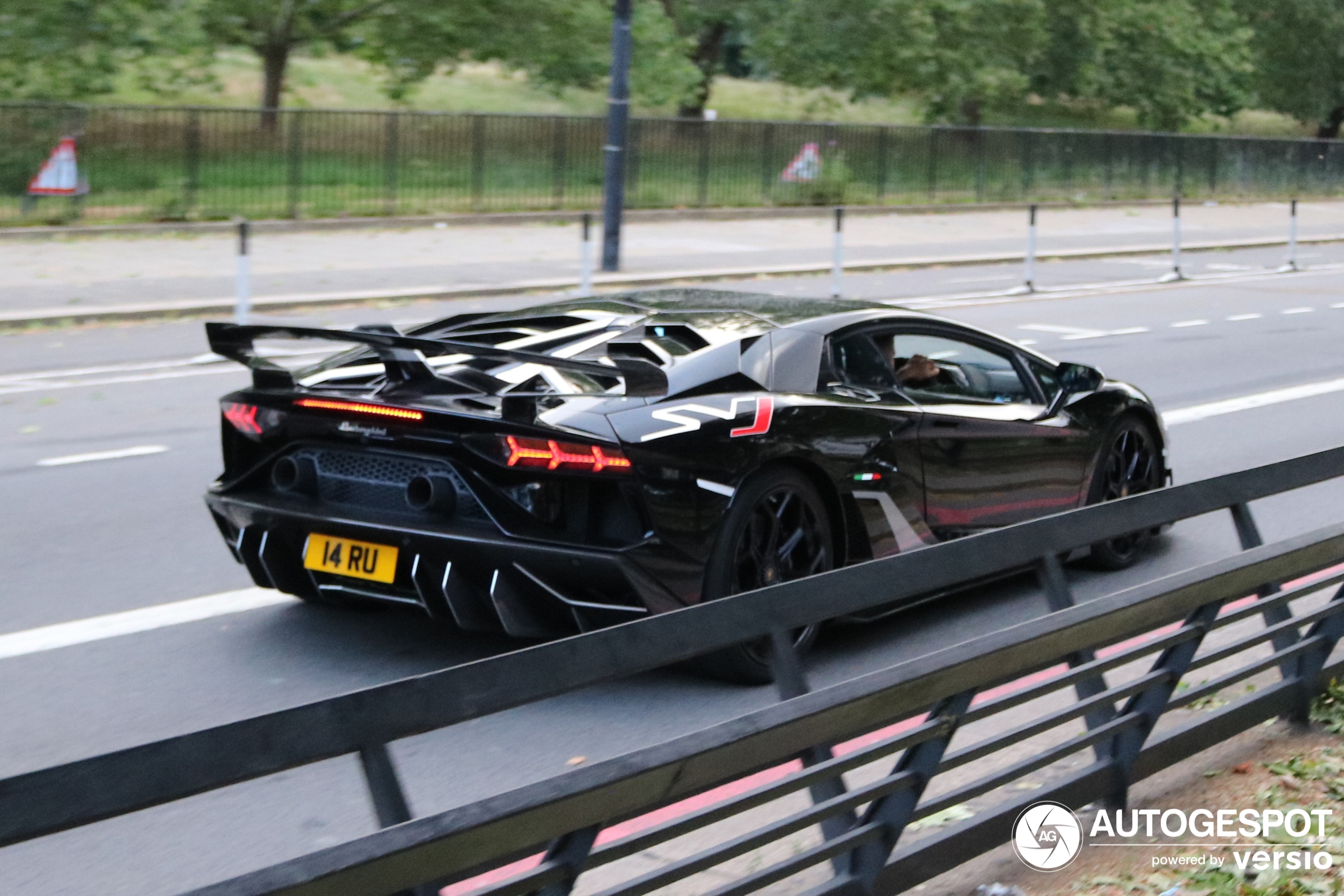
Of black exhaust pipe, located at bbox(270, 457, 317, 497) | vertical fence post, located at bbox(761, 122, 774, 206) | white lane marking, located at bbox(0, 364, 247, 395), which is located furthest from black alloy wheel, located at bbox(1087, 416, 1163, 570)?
vertical fence post, located at bbox(761, 122, 774, 206)

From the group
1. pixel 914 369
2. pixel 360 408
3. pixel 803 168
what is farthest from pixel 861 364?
pixel 803 168

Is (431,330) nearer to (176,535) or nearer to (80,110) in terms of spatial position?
(176,535)

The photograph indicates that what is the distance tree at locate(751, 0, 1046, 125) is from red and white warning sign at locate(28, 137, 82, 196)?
22.6 metres

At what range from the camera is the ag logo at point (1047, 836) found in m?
4.45

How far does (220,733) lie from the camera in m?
2.64

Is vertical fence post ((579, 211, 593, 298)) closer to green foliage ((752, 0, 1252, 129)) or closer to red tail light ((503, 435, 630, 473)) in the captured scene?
red tail light ((503, 435, 630, 473))

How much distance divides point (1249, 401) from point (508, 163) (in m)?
18.7

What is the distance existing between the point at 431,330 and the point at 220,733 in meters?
4.45

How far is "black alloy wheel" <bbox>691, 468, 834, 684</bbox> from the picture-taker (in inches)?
229

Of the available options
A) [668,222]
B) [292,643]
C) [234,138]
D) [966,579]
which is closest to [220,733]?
[966,579]

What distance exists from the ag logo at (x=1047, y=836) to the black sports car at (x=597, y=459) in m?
1.50

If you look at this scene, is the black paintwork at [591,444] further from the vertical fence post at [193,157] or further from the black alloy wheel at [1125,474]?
the vertical fence post at [193,157]

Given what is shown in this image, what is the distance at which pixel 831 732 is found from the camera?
12.3 ft

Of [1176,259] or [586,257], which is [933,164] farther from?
[586,257]
